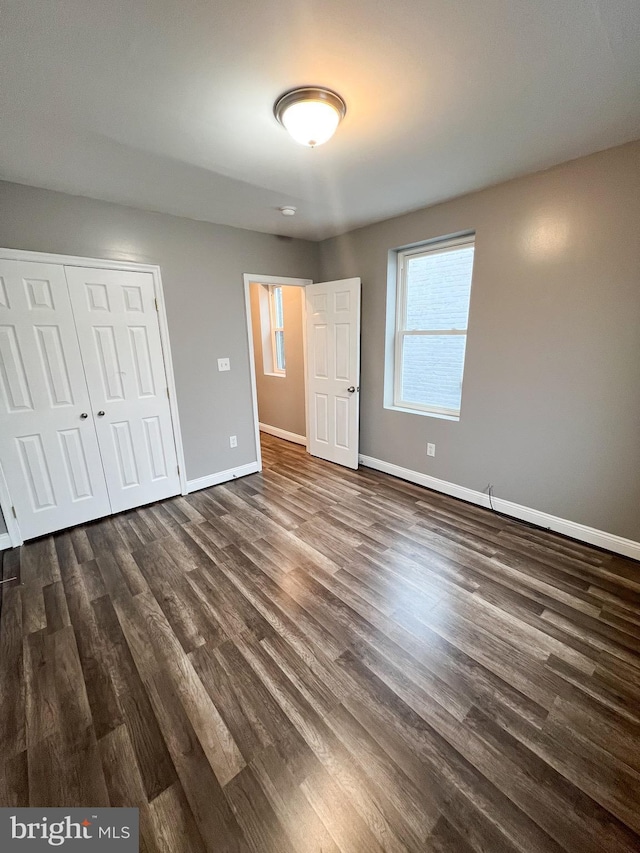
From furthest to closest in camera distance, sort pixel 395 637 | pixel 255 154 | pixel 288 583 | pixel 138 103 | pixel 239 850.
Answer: pixel 288 583 < pixel 255 154 < pixel 395 637 < pixel 138 103 < pixel 239 850

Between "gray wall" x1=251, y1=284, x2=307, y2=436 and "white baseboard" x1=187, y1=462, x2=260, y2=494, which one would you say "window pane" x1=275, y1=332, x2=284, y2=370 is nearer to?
"gray wall" x1=251, y1=284, x2=307, y2=436

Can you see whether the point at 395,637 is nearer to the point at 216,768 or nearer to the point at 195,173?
the point at 216,768

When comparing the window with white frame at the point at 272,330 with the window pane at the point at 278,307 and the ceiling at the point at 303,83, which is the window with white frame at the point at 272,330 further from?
the ceiling at the point at 303,83

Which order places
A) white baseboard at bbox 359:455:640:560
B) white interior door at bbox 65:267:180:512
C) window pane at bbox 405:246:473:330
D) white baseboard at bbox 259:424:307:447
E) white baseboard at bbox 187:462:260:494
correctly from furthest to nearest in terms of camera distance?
1. white baseboard at bbox 259:424:307:447
2. white baseboard at bbox 187:462:260:494
3. window pane at bbox 405:246:473:330
4. white interior door at bbox 65:267:180:512
5. white baseboard at bbox 359:455:640:560

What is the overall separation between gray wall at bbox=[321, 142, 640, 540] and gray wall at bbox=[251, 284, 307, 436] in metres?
1.83

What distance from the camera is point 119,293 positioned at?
8.82 feet

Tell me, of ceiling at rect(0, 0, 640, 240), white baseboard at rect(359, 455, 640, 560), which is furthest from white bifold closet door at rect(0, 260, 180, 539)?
white baseboard at rect(359, 455, 640, 560)

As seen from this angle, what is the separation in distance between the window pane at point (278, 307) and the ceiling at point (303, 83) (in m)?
2.63

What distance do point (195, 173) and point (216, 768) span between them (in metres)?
3.06

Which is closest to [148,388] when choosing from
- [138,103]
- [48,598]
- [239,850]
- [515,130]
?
[48,598]

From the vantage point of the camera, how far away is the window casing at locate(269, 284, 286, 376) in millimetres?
4988

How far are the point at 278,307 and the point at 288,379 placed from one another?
116 cm
